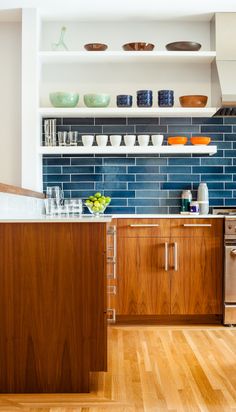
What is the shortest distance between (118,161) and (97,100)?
0.55 m

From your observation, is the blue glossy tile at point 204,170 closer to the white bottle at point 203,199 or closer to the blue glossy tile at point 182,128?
the white bottle at point 203,199

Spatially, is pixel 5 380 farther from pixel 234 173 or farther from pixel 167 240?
pixel 234 173

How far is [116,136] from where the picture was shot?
4371 millimetres

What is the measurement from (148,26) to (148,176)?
1242mm

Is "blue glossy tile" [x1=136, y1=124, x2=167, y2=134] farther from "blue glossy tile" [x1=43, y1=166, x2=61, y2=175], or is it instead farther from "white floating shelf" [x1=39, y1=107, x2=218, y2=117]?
"blue glossy tile" [x1=43, y1=166, x2=61, y2=175]

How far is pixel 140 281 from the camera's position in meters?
4.11

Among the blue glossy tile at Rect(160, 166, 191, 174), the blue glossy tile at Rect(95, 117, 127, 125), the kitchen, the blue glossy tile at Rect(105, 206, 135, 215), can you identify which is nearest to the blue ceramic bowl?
the kitchen

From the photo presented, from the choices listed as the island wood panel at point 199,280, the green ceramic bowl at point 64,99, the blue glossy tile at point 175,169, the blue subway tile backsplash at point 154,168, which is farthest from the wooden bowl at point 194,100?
the island wood panel at point 199,280

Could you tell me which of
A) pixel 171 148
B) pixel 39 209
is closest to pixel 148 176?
pixel 171 148

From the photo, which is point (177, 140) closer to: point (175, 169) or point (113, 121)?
A: point (175, 169)

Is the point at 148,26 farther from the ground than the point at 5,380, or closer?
farther from the ground

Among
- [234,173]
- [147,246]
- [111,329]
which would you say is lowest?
[111,329]

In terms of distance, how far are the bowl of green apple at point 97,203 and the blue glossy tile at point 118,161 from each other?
38cm

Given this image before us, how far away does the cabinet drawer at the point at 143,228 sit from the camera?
162 inches
